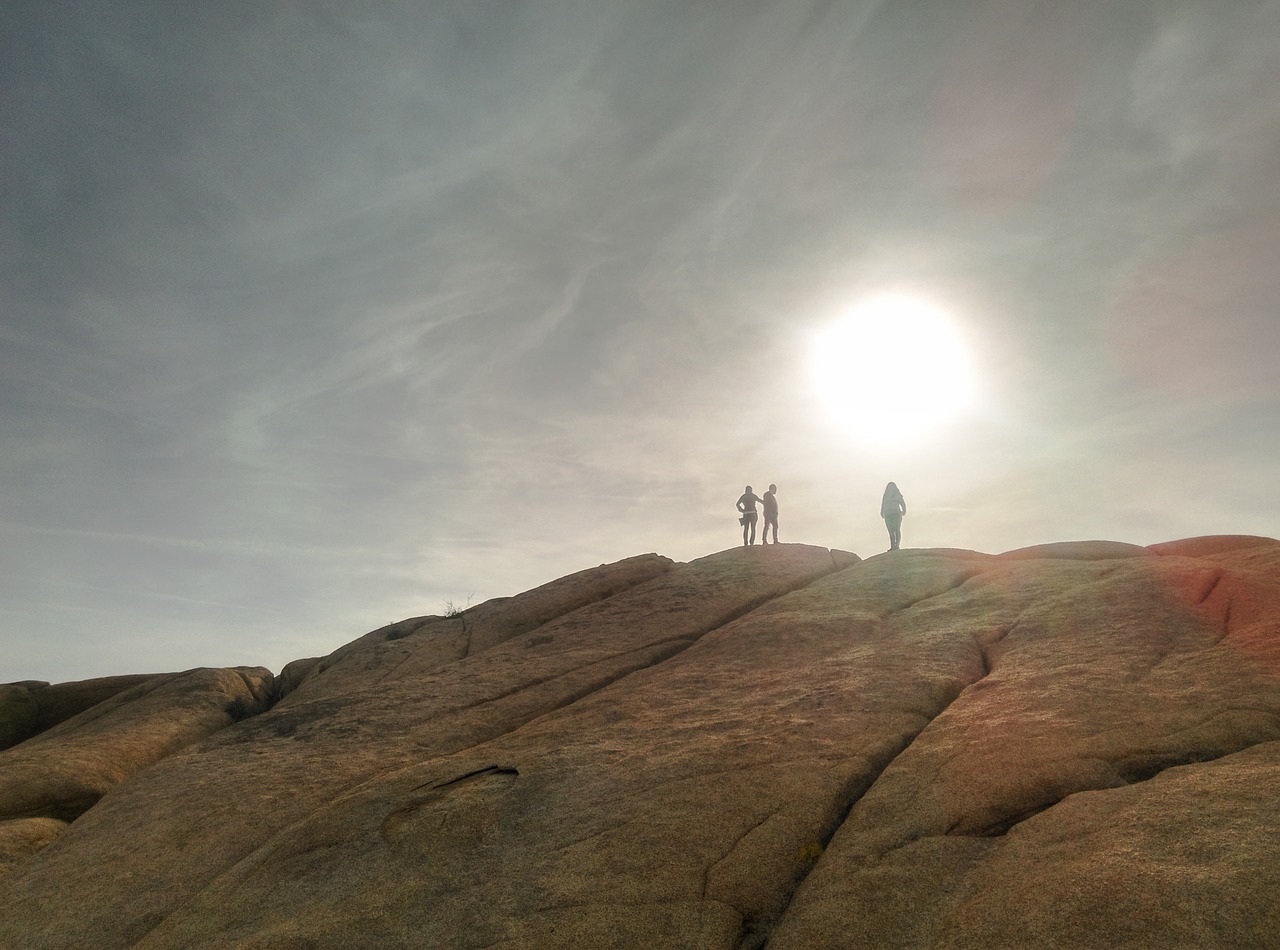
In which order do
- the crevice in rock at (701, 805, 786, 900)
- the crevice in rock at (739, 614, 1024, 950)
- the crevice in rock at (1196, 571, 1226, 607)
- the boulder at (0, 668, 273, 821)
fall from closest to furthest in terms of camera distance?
the crevice in rock at (739, 614, 1024, 950) < the crevice in rock at (701, 805, 786, 900) < the crevice in rock at (1196, 571, 1226, 607) < the boulder at (0, 668, 273, 821)

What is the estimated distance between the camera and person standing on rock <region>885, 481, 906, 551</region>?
3397cm

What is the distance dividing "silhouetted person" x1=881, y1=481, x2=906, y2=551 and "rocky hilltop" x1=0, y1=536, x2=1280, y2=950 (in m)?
10.00

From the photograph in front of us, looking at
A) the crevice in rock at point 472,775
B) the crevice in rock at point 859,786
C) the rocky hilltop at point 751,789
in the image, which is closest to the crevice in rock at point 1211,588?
the rocky hilltop at point 751,789

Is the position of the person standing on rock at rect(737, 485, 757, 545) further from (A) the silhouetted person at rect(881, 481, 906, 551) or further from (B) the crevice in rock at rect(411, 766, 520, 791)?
(B) the crevice in rock at rect(411, 766, 520, 791)

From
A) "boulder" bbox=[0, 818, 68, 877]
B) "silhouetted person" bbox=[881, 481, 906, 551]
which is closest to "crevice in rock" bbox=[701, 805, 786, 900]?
"boulder" bbox=[0, 818, 68, 877]

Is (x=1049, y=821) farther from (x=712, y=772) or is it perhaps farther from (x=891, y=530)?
(x=891, y=530)

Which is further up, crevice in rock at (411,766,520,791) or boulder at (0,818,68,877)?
crevice in rock at (411,766,520,791)

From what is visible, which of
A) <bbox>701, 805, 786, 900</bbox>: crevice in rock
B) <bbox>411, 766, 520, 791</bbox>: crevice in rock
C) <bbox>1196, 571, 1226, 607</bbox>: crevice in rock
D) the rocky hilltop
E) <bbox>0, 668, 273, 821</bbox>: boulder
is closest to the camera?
the rocky hilltop

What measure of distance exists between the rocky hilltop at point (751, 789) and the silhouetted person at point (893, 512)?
10.00 meters

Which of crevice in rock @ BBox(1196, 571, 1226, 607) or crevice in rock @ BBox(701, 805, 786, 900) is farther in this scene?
crevice in rock @ BBox(1196, 571, 1226, 607)

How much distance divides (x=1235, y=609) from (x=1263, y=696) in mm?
4754

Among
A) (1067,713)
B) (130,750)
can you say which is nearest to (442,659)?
(130,750)

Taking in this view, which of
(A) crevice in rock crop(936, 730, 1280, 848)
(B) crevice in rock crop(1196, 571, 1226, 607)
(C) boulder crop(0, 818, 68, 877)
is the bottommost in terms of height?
(C) boulder crop(0, 818, 68, 877)

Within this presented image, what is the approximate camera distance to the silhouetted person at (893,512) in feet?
111
